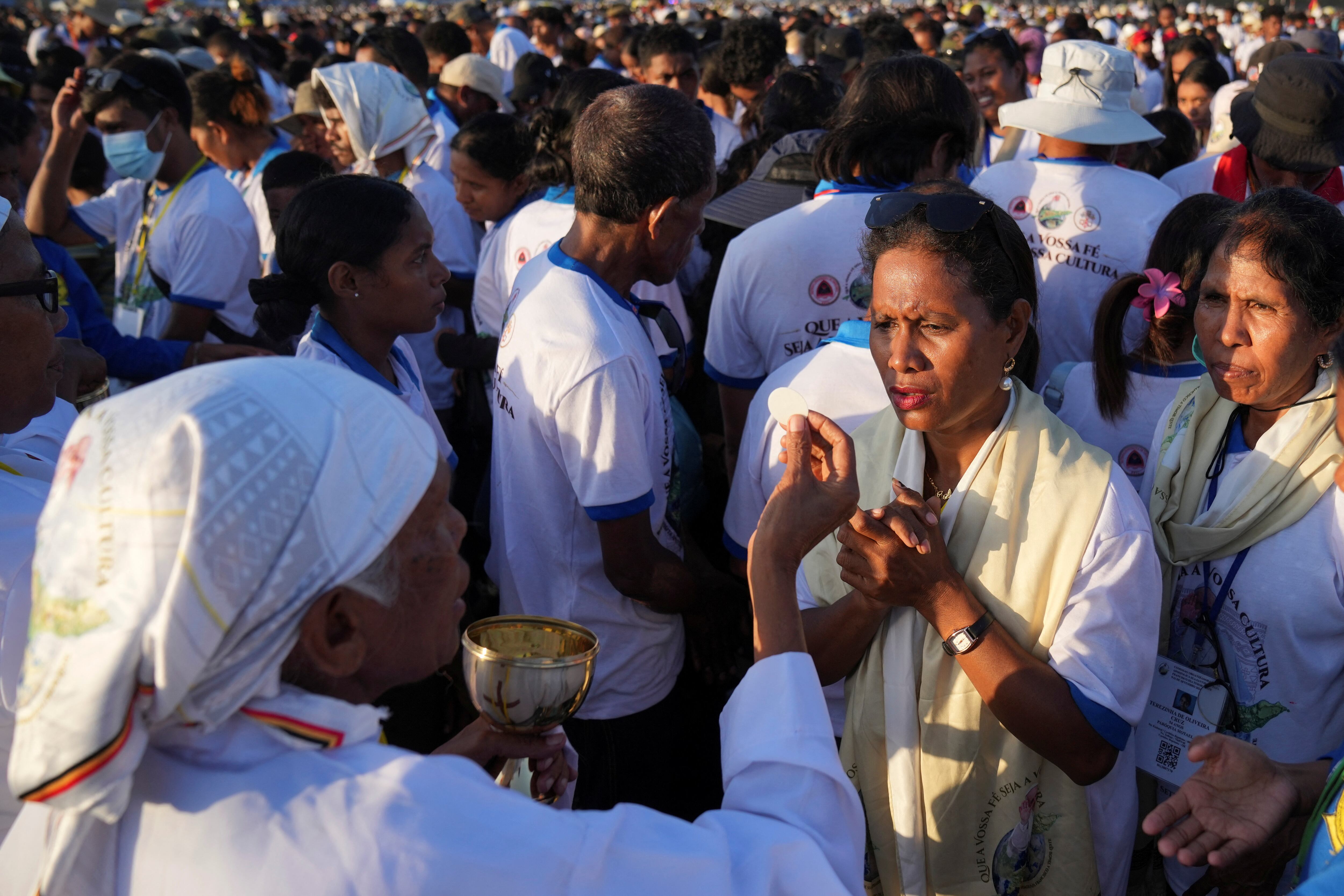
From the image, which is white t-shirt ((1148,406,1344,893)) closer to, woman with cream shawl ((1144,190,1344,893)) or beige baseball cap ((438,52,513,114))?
woman with cream shawl ((1144,190,1344,893))

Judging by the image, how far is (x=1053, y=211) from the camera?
159 inches

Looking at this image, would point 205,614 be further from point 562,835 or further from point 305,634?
point 562,835

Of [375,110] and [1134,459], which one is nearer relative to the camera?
[1134,459]

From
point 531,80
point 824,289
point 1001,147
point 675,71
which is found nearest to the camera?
point 824,289

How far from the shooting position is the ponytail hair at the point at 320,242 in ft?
9.53

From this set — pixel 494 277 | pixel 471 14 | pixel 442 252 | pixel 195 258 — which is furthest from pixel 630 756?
pixel 471 14

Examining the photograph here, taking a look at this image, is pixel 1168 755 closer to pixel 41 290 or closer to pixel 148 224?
pixel 41 290

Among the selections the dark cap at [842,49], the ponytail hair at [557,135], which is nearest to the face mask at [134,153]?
the ponytail hair at [557,135]

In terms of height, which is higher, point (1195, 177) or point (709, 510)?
point (1195, 177)

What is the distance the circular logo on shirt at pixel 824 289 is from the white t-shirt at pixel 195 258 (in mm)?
2736

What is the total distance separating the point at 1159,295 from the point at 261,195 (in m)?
4.74

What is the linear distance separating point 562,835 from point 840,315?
2481 mm

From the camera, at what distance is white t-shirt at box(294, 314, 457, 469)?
2828 mm

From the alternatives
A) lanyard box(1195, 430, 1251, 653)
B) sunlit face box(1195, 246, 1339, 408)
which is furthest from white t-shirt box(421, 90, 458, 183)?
lanyard box(1195, 430, 1251, 653)
